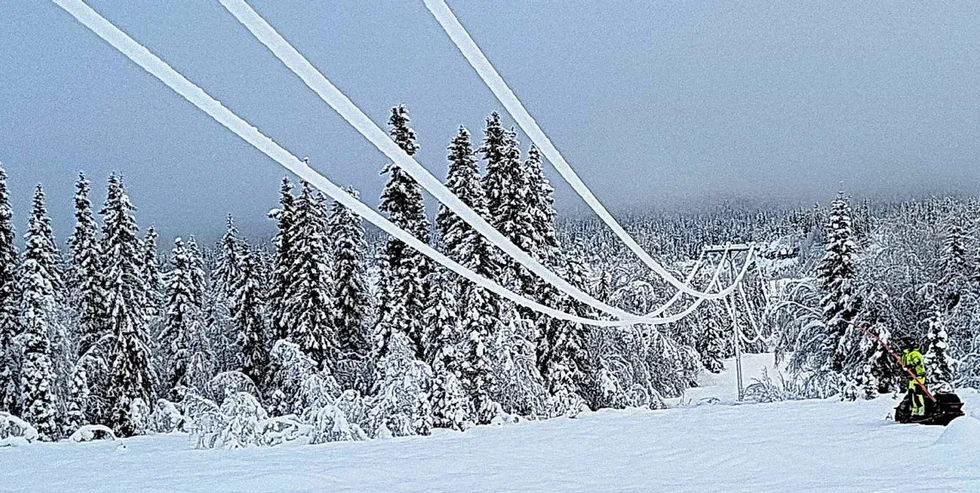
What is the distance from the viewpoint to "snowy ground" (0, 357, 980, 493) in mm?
7980

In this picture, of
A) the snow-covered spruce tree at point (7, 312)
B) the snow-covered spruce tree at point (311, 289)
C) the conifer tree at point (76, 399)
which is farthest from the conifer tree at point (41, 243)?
the snow-covered spruce tree at point (311, 289)

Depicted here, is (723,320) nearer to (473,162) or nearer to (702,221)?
(473,162)

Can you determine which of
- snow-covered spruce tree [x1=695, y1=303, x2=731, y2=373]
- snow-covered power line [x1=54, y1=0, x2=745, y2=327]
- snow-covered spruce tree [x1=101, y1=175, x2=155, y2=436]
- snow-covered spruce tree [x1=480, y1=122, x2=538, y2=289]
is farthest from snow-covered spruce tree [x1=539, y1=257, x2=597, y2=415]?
snow-covered spruce tree [x1=695, y1=303, x2=731, y2=373]

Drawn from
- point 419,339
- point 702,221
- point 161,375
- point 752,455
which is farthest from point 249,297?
point 702,221

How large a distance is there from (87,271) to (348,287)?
361 inches

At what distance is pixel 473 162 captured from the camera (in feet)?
81.5

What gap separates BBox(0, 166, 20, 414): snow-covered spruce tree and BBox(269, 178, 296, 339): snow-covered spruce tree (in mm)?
7792

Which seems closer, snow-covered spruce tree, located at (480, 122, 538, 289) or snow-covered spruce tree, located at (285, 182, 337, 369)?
snow-covered spruce tree, located at (480, 122, 538, 289)

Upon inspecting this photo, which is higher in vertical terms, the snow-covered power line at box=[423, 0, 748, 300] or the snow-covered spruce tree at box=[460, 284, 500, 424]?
the snow-covered power line at box=[423, 0, 748, 300]

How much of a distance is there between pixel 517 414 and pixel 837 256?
1173cm

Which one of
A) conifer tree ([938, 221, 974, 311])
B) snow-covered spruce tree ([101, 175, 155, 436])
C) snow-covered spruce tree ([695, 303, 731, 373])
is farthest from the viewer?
snow-covered spruce tree ([695, 303, 731, 373])

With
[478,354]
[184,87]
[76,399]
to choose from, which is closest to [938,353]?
[478,354]

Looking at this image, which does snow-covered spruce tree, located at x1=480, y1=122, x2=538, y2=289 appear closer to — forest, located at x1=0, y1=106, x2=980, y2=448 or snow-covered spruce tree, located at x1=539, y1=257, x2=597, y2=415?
forest, located at x1=0, y1=106, x2=980, y2=448

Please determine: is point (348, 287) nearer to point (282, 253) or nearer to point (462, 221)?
point (282, 253)
